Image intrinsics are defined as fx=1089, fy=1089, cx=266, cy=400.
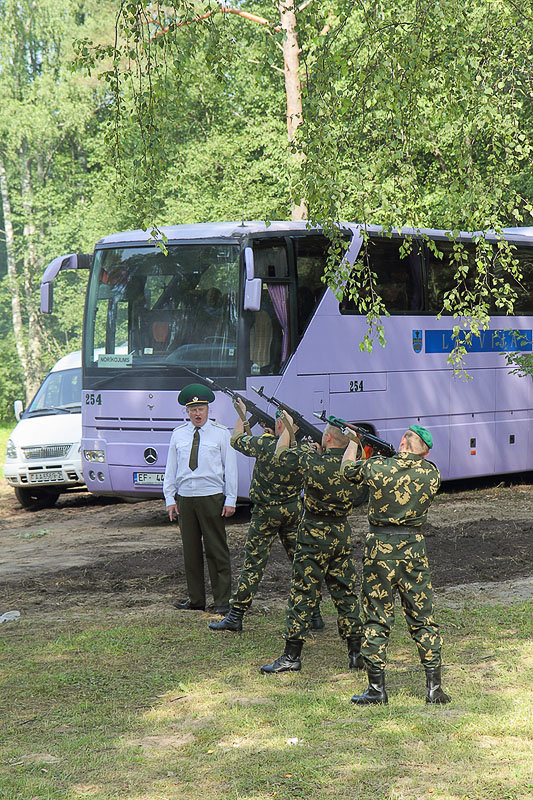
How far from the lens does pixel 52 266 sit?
1412 centimetres

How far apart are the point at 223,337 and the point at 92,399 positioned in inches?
79.5

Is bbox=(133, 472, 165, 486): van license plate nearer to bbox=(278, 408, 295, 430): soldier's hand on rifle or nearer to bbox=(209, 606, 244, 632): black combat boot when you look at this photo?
bbox=(209, 606, 244, 632): black combat boot

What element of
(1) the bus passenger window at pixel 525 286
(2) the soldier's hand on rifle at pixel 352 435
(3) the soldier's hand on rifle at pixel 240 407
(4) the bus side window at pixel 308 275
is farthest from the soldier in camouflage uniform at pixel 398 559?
(1) the bus passenger window at pixel 525 286

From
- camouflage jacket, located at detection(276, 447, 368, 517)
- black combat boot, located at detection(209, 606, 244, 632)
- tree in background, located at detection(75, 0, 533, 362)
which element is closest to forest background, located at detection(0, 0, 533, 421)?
tree in background, located at detection(75, 0, 533, 362)

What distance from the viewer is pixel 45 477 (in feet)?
52.0

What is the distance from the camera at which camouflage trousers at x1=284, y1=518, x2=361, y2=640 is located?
7.00 m

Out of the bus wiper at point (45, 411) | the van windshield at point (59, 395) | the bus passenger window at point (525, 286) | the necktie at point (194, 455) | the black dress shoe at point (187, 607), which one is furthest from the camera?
the bus passenger window at point (525, 286)

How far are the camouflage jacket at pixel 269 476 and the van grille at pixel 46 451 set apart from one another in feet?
27.4

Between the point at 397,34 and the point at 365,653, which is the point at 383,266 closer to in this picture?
the point at 397,34

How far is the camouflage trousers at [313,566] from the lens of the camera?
6996mm

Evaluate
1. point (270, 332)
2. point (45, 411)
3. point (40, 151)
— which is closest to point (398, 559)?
point (270, 332)

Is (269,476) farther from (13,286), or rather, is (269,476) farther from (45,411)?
(13,286)

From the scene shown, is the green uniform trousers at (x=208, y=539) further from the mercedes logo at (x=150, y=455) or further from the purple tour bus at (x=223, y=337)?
the mercedes logo at (x=150, y=455)

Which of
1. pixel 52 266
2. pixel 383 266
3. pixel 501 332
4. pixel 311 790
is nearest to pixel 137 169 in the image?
pixel 311 790
